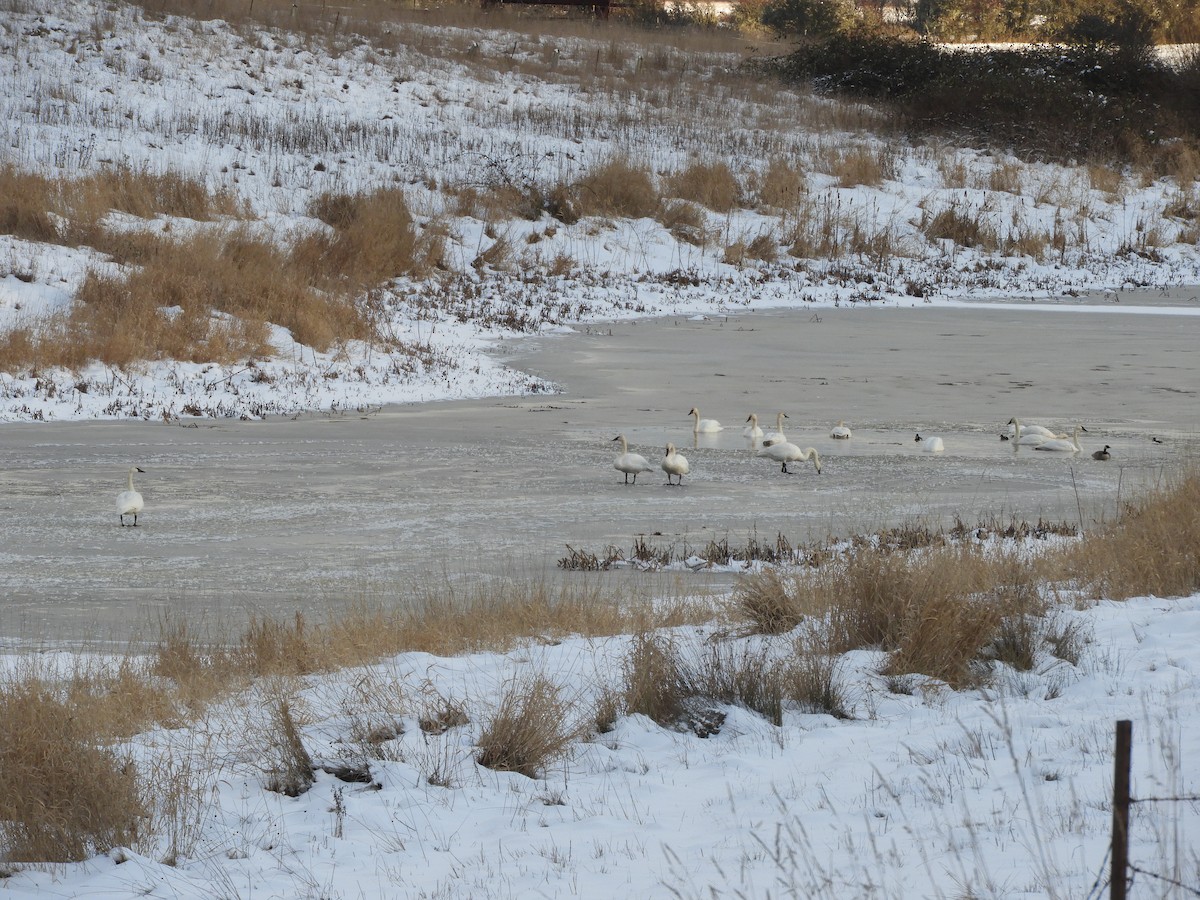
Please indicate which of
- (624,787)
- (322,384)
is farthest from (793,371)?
(624,787)

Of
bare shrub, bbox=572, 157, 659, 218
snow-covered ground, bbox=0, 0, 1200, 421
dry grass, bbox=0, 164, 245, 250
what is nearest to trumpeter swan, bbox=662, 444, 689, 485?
snow-covered ground, bbox=0, 0, 1200, 421

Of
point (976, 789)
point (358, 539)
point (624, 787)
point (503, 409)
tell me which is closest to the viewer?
point (976, 789)

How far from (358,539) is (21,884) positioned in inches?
225

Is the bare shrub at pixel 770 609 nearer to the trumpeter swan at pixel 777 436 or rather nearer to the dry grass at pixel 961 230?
the trumpeter swan at pixel 777 436

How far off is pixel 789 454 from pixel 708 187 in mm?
22119

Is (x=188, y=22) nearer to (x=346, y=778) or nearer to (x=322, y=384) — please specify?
(x=322, y=384)

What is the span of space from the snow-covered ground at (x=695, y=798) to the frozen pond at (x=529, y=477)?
2.55 m

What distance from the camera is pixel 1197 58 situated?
4584 centimetres

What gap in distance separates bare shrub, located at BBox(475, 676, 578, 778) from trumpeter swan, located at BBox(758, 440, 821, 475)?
7.21 m

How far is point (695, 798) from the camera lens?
530 cm

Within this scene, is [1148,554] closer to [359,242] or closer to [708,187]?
[359,242]

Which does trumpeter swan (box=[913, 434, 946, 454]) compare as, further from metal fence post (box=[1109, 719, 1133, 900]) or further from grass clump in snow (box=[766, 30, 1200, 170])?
grass clump in snow (box=[766, 30, 1200, 170])

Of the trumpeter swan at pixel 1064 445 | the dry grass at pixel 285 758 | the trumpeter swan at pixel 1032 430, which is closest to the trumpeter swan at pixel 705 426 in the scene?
the trumpeter swan at pixel 1032 430

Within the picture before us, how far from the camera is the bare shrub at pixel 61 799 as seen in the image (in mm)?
4805
